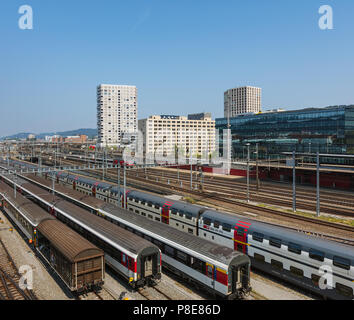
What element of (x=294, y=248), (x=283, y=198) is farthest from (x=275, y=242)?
(x=283, y=198)

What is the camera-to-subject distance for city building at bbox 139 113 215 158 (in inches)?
6088

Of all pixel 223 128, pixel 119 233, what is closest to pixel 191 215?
pixel 119 233

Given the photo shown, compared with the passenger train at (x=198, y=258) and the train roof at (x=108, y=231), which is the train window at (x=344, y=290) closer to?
the passenger train at (x=198, y=258)

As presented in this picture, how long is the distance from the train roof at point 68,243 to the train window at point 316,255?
43.2 ft

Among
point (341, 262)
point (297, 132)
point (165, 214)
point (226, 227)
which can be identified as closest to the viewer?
point (341, 262)

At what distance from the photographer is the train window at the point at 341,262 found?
51.7 ft

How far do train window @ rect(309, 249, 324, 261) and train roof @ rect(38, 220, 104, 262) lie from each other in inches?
518

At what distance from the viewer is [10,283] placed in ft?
67.3

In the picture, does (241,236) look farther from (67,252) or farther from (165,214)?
(67,252)

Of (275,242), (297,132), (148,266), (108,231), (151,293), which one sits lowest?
(151,293)

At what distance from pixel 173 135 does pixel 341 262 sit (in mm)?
146002

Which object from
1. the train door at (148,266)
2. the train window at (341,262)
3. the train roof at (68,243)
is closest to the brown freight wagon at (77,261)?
the train roof at (68,243)

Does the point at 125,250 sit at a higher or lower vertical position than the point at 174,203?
lower
